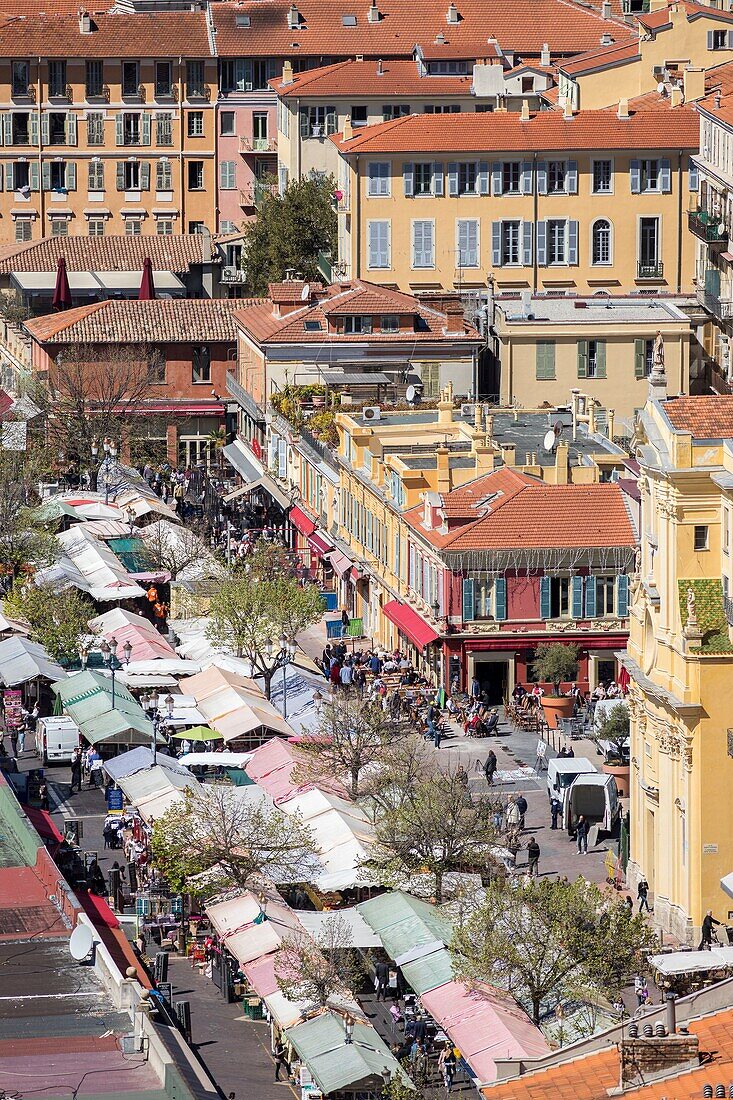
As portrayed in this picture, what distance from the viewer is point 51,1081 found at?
47.8 metres

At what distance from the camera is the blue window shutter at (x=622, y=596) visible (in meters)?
85.4

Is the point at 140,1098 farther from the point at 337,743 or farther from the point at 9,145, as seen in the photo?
the point at 9,145

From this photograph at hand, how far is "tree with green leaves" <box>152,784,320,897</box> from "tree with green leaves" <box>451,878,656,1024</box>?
936cm

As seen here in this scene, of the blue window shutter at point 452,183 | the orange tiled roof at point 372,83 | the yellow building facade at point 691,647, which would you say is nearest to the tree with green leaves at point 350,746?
the yellow building facade at point 691,647

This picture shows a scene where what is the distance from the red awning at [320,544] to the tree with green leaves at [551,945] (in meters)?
45.1

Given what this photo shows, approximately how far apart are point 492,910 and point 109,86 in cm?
11593

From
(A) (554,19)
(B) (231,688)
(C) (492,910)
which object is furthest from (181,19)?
(C) (492,910)

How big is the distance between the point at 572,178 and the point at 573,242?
273 centimetres

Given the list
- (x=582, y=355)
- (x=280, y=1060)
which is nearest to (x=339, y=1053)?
(x=280, y=1060)

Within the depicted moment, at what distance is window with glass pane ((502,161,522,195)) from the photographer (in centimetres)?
12375

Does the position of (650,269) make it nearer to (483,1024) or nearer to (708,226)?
(708,226)

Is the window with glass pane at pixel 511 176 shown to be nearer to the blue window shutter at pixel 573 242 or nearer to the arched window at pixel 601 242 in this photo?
the blue window shutter at pixel 573 242

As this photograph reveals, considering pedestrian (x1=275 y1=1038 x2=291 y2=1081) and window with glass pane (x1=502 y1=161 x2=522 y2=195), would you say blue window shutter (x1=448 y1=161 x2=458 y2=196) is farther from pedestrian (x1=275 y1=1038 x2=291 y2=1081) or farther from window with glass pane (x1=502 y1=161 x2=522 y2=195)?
pedestrian (x1=275 y1=1038 x2=291 y2=1081)

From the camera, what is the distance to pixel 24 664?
87125 millimetres
